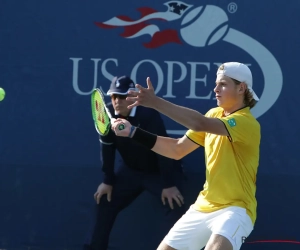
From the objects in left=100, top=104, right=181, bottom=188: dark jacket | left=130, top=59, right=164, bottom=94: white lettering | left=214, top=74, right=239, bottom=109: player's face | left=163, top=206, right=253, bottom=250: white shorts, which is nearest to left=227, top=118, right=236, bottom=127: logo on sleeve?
left=214, top=74, right=239, bottom=109: player's face

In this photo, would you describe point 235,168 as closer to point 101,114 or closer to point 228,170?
point 228,170

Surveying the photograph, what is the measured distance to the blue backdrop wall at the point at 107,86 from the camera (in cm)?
630

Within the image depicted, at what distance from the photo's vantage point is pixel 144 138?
5027mm

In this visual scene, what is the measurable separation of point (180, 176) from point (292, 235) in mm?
1012

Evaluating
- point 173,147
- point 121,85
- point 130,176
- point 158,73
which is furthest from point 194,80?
point 173,147

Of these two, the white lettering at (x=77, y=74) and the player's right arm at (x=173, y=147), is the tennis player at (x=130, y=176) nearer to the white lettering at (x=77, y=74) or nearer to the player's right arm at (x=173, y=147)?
the white lettering at (x=77, y=74)

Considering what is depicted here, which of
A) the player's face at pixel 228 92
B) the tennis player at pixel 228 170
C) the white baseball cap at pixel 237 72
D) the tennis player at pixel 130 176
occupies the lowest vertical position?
the tennis player at pixel 130 176

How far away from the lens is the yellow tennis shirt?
4801mm

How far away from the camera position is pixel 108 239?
634 cm

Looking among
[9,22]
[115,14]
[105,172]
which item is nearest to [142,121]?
[105,172]

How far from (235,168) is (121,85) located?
4.83 ft

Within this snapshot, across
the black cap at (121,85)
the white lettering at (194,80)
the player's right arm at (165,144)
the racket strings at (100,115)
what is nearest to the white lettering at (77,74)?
the black cap at (121,85)

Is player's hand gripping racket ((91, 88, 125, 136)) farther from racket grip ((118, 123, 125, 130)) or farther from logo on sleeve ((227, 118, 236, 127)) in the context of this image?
logo on sleeve ((227, 118, 236, 127))

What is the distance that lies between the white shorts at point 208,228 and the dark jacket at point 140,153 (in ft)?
3.69
